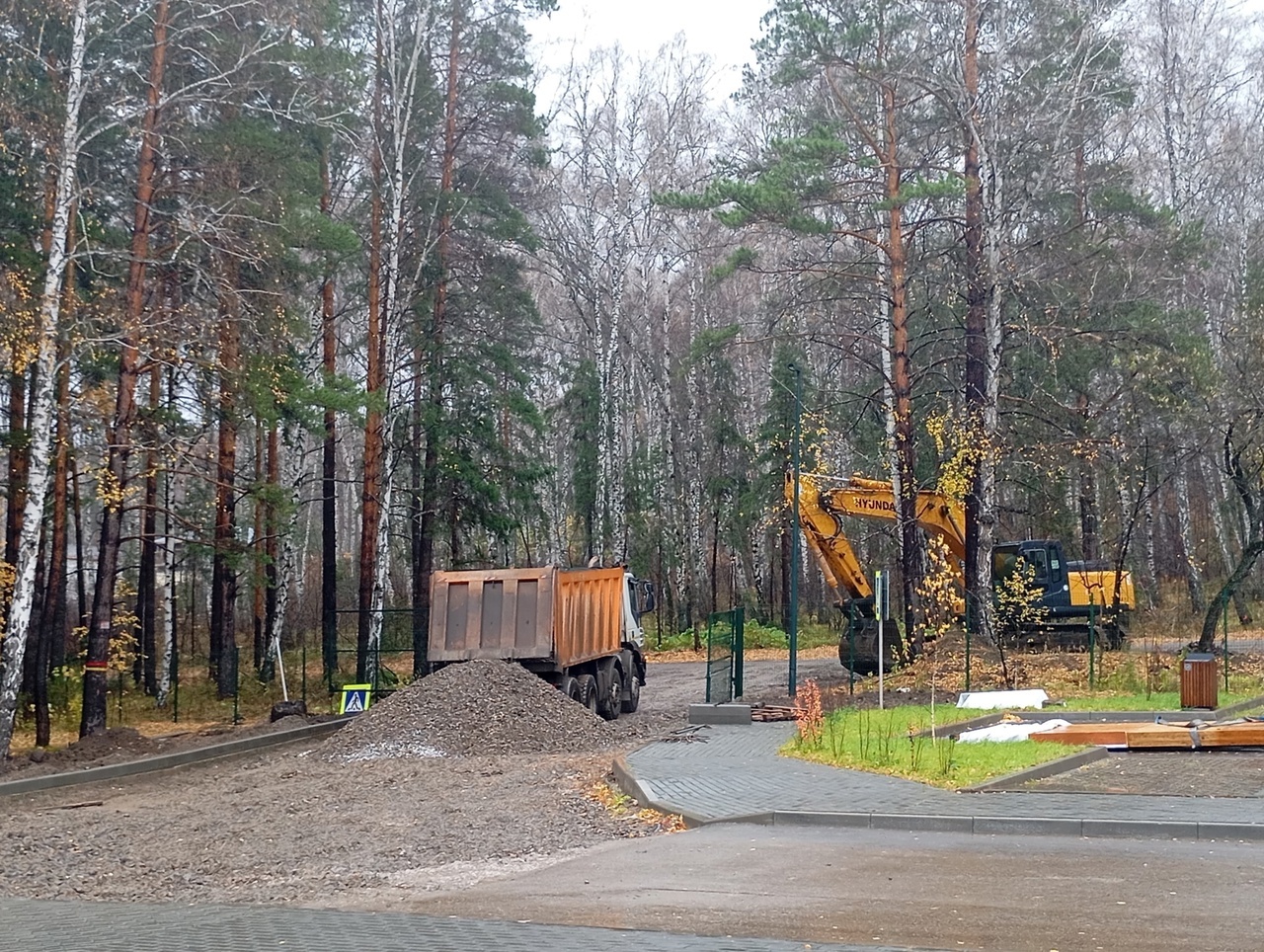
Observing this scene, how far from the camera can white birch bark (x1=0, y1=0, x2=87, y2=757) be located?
61.2 ft

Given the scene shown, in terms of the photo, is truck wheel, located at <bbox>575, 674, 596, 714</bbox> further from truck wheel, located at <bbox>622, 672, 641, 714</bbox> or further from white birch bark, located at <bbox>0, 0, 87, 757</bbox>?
white birch bark, located at <bbox>0, 0, 87, 757</bbox>

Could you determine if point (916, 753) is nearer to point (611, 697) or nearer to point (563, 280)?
point (611, 697)

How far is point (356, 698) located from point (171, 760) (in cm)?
528

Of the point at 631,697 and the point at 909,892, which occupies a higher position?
the point at 909,892

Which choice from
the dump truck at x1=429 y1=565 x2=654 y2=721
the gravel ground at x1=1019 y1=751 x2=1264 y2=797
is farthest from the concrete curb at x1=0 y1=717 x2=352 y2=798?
the gravel ground at x1=1019 y1=751 x2=1264 y2=797

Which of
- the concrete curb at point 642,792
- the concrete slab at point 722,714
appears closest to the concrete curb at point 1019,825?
the concrete curb at point 642,792

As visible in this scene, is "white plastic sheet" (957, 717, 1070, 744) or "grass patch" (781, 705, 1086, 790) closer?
"grass patch" (781, 705, 1086, 790)

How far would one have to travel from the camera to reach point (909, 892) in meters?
Result: 8.89

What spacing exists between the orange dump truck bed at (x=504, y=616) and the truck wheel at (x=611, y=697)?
2076 millimetres

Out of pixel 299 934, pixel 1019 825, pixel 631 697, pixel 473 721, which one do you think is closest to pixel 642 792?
pixel 1019 825

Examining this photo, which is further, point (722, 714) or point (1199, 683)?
point (722, 714)

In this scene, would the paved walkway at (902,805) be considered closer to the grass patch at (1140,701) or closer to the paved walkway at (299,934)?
the paved walkway at (299,934)

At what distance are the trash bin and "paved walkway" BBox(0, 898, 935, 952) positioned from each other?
42.9 ft

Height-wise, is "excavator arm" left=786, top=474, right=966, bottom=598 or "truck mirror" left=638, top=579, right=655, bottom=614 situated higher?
"excavator arm" left=786, top=474, right=966, bottom=598
